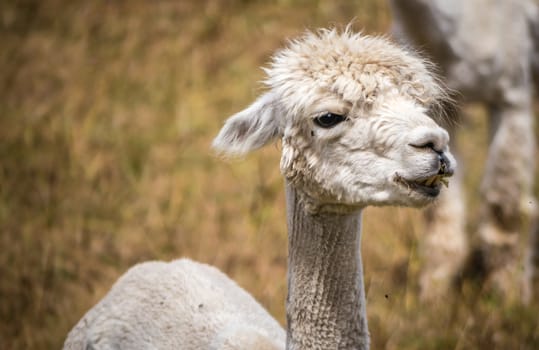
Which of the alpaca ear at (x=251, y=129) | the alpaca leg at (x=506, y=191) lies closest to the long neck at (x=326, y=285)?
the alpaca ear at (x=251, y=129)

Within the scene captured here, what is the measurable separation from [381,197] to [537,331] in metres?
1.87

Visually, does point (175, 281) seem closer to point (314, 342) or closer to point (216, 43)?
point (314, 342)

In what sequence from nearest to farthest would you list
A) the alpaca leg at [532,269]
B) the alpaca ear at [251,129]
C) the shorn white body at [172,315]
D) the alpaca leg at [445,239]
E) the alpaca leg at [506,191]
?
the alpaca ear at [251,129]
the shorn white body at [172,315]
the alpaca leg at [532,269]
the alpaca leg at [506,191]
the alpaca leg at [445,239]

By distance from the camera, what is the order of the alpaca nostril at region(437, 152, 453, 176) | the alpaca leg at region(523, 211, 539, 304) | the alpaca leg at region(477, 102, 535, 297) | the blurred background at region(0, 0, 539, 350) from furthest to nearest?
the alpaca leg at region(477, 102, 535, 297)
the alpaca leg at region(523, 211, 539, 304)
the blurred background at region(0, 0, 539, 350)
the alpaca nostril at region(437, 152, 453, 176)

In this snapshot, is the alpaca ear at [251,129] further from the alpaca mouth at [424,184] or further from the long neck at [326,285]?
the alpaca mouth at [424,184]

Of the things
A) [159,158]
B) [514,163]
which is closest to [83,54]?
[159,158]

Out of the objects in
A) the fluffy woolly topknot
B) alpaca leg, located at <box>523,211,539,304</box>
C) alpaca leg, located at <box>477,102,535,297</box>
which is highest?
the fluffy woolly topknot

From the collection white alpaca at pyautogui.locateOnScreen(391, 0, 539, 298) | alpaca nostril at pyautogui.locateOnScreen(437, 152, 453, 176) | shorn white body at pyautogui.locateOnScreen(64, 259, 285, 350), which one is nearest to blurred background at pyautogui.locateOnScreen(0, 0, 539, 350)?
white alpaca at pyautogui.locateOnScreen(391, 0, 539, 298)

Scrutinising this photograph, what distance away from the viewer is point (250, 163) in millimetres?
6742

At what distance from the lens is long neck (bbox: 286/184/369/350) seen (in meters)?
2.63

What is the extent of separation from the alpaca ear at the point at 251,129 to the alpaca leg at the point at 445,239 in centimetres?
241

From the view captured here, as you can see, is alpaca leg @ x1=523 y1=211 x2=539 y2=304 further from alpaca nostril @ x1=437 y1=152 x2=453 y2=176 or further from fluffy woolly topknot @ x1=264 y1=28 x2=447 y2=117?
alpaca nostril @ x1=437 y1=152 x2=453 y2=176

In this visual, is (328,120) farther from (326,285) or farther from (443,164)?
(326,285)

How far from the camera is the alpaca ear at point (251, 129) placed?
2.76 metres
